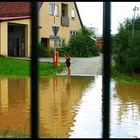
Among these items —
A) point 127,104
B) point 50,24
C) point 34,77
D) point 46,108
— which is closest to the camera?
point 34,77

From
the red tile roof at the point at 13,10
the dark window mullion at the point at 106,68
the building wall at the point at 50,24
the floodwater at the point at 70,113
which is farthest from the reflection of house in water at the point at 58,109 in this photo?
the building wall at the point at 50,24

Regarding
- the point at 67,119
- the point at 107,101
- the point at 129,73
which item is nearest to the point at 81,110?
the point at 67,119

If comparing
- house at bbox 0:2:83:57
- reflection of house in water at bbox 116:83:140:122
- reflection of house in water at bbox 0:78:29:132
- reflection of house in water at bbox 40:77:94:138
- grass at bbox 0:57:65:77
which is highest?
house at bbox 0:2:83:57

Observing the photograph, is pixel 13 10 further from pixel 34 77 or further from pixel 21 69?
pixel 34 77

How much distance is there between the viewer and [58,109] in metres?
15.1

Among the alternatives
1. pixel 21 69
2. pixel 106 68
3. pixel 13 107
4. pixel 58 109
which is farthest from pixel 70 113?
pixel 21 69

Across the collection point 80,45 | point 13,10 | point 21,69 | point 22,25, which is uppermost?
point 13,10

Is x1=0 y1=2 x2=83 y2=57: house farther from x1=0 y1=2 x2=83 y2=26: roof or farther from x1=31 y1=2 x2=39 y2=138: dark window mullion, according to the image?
x1=31 y1=2 x2=39 y2=138: dark window mullion

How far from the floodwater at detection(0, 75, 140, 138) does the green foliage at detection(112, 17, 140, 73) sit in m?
12.5

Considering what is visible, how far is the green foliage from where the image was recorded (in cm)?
3412

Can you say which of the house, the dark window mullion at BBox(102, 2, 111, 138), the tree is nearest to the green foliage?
the house

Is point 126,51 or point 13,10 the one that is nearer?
point 126,51

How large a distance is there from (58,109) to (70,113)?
1008 mm

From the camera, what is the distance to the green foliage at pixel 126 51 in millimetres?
34125
